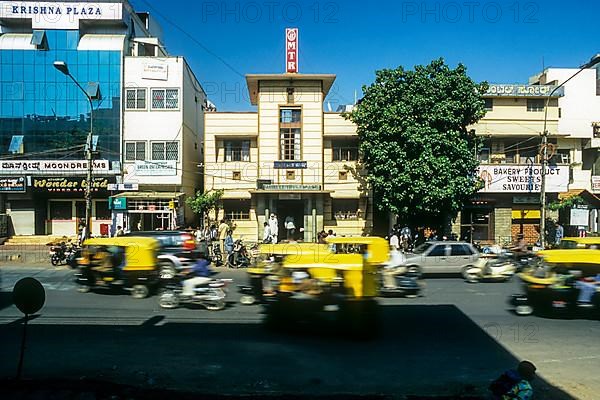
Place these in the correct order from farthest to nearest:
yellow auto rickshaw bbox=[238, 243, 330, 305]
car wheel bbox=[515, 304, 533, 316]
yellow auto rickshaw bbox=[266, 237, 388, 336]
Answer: car wheel bbox=[515, 304, 533, 316]
yellow auto rickshaw bbox=[238, 243, 330, 305]
yellow auto rickshaw bbox=[266, 237, 388, 336]

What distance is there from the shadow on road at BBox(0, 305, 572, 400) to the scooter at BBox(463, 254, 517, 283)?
301 inches

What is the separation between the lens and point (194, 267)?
14.2 meters

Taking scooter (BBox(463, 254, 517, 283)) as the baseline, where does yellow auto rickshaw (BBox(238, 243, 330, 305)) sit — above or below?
above

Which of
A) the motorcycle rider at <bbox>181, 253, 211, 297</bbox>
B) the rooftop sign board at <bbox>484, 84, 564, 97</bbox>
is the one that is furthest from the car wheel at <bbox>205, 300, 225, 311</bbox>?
the rooftop sign board at <bbox>484, 84, 564, 97</bbox>

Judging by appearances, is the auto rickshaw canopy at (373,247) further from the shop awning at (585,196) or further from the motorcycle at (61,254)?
the shop awning at (585,196)

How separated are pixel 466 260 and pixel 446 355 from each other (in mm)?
11055

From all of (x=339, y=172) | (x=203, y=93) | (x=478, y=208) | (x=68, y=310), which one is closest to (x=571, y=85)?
(x=478, y=208)

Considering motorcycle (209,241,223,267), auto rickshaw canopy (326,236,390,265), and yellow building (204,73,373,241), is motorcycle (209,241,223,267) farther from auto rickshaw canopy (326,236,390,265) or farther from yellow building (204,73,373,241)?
auto rickshaw canopy (326,236,390,265)

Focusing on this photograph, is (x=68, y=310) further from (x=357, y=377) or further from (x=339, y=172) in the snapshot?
(x=339, y=172)

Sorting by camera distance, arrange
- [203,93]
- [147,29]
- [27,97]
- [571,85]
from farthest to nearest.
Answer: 1. [203,93]
2. [147,29]
3. [571,85]
4. [27,97]

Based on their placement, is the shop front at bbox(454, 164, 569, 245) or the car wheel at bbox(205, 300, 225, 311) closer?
the car wheel at bbox(205, 300, 225, 311)

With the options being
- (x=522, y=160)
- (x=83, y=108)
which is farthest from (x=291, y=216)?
(x=522, y=160)

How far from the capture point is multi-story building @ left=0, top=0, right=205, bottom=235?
30.0 m

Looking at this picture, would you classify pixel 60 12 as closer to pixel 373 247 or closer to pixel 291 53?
pixel 291 53
